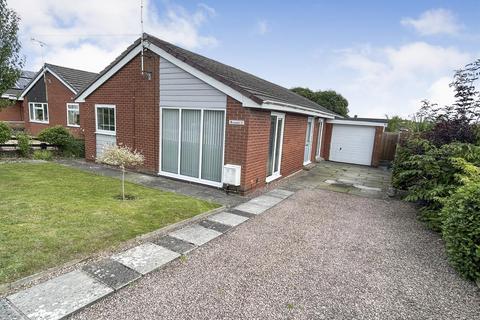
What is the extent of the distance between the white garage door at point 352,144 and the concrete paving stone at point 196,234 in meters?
13.2

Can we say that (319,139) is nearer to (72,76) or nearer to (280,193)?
(280,193)

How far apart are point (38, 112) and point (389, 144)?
970 inches

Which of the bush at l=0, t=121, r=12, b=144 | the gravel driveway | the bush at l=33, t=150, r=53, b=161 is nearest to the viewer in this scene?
the gravel driveway

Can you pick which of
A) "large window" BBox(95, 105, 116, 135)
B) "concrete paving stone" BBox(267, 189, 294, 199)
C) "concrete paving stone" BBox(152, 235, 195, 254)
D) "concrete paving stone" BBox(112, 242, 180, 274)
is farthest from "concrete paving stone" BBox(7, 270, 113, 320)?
"large window" BBox(95, 105, 116, 135)

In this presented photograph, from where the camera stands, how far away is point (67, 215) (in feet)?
16.4

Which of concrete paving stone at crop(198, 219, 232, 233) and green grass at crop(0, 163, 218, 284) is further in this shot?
concrete paving stone at crop(198, 219, 232, 233)

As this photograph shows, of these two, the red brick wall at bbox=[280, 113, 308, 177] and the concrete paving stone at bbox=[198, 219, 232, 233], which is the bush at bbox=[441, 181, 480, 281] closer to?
the concrete paving stone at bbox=[198, 219, 232, 233]

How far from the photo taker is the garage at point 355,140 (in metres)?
15.0

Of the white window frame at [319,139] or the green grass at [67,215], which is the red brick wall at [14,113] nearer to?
the green grass at [67,215]

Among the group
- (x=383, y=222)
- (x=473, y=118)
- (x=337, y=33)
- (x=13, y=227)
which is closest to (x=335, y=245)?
(x=383, y=222)

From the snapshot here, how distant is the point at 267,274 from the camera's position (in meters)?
3.60

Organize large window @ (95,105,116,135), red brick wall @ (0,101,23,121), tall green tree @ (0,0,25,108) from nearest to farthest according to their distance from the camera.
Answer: tall green tree @ (0,0,25,108) → large window @ (95,105,116,135) → red brick wall @ (0,101,23,121)

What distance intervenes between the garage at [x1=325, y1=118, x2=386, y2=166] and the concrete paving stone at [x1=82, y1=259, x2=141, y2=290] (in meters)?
14.9

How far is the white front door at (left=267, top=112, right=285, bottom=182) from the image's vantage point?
8523 mm
